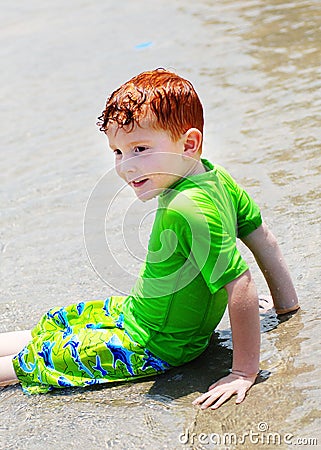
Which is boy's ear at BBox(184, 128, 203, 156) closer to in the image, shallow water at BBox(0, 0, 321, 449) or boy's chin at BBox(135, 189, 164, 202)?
boy's chin at BBox(135, 189, 164, 202)

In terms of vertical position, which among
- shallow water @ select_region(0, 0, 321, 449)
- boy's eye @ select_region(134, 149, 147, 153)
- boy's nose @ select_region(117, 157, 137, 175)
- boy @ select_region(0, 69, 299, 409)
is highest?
boy's eye @ select_region(134, 149, 147, 153)

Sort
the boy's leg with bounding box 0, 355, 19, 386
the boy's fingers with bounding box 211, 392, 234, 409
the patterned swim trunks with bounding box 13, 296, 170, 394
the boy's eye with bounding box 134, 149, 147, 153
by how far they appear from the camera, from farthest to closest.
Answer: the boy's leg with bounding box 0, 355, 19, 386 → the patterned swim trunks with bounding box 13, 296, 170, 394 → the boy's eye with bounding box 134, 149, 147, 153 → the boy's fingers with bounding box 211, 392, 234, 409

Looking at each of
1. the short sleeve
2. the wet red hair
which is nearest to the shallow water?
the short sleeve

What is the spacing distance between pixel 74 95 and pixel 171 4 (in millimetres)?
2626

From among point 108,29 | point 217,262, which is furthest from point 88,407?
point 108,29

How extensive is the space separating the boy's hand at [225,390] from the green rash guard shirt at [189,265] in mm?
234

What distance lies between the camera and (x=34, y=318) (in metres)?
3.35

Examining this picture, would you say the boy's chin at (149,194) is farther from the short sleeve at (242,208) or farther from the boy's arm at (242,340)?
the boy's arm at (242,340)

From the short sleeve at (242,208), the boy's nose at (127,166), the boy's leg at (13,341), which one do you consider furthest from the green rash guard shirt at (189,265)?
the boy's leg at (13,341)

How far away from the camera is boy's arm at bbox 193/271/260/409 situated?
2.48m

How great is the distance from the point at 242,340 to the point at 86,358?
55cm

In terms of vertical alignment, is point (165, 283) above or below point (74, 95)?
above

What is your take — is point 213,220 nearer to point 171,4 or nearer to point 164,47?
point 164,47

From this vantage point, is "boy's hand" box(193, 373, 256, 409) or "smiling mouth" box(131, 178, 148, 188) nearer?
"boy's hand" box(193, 373, 256, 409)
